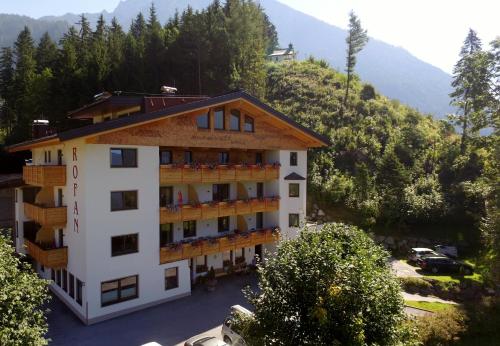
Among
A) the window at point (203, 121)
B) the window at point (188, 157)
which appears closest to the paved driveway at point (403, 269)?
the window at point (188, 157)

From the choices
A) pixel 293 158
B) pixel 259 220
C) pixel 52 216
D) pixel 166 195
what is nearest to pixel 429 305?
pixel 259 220

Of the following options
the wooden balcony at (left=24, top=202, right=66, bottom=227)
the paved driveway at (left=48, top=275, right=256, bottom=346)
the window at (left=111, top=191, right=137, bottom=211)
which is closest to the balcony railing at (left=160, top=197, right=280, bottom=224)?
the window at (left=111, top=191, right=137, bottom=211)

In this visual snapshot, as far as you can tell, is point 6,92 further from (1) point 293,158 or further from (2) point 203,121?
(1) point 293,158

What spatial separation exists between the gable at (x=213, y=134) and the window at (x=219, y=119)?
28 centimetres

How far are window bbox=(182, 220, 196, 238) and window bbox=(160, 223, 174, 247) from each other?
112 centimetres

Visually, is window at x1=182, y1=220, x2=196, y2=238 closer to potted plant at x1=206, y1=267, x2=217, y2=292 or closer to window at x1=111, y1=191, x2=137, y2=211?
potted plant at x1=206, y1=267, x2=217, y2=292

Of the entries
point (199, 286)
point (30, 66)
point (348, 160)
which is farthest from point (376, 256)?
point (30, 66)

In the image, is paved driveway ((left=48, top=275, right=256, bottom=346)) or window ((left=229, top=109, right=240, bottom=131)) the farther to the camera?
window ((left=229, top=109, right=240, bottom=131))

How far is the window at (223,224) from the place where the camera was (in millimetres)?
27812

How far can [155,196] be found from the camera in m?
22.5

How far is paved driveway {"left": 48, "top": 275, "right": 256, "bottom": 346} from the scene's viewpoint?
18.8 metres

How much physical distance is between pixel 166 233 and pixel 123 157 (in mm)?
5983

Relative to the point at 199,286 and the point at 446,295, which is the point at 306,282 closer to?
the point at 199,286

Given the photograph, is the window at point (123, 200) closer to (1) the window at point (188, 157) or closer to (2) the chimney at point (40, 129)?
(1) the window at point (188, 157)
